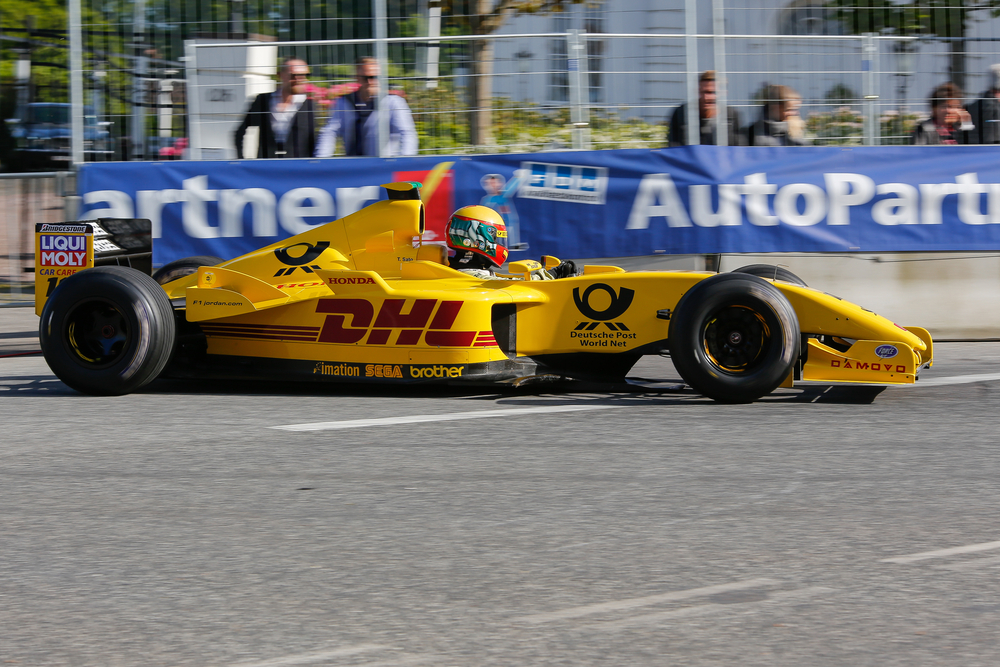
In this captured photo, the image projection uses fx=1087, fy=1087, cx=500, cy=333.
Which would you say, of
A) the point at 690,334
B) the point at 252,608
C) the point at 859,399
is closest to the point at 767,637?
the point at 252,608

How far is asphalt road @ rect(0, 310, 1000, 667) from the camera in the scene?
269 centimetres

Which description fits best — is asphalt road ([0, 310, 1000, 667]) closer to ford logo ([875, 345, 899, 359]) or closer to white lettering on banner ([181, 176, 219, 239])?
ford logo ([875, 345, 899, 359])

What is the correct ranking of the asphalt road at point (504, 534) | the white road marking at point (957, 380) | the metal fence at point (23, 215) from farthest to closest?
1. the metal fence at point (23, 215)
2. the white road marking at point (957, 380)
3. the asphalt road at point (504, 534)

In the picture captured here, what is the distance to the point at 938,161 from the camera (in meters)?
8.55

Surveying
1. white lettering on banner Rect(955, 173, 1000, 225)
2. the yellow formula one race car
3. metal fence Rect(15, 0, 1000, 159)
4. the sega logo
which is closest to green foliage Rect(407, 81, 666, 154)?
metal fence Rect(15, 0, 1000, 159)

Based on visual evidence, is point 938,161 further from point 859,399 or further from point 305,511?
point 305,511

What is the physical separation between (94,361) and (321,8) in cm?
464

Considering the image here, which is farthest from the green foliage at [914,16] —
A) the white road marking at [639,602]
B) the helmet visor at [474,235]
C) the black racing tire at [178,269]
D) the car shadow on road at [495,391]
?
the white road marking at [639,602]

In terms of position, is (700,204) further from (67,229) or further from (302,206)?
(67,229)

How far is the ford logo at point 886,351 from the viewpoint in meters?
5.50

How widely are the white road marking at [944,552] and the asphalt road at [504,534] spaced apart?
0.01 m

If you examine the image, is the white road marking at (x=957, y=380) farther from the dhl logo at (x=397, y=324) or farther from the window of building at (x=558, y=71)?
the window of building at (x=558, y=71)

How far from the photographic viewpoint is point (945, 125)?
8.88 m

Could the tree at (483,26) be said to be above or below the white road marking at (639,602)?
above
